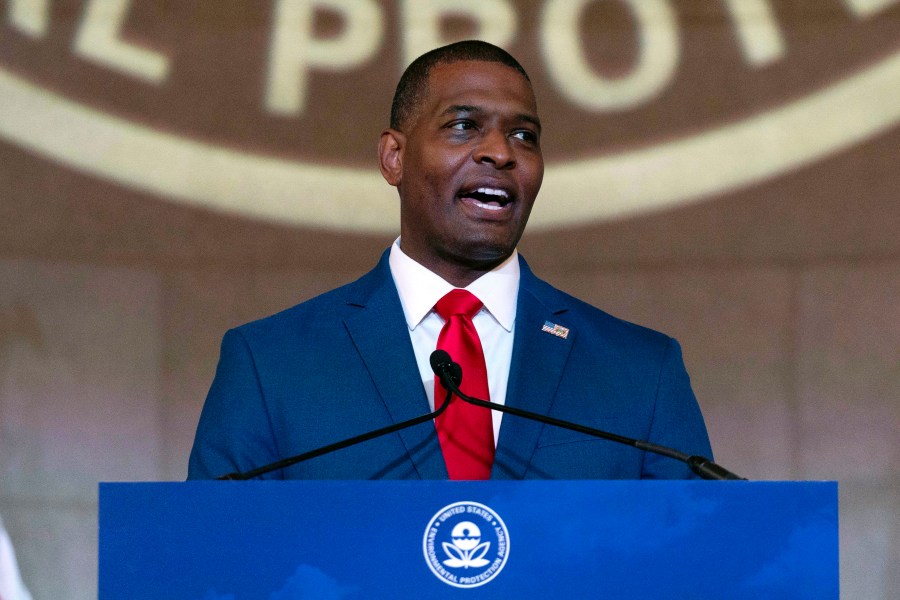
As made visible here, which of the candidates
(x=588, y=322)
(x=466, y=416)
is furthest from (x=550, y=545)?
(x=588, y=322)

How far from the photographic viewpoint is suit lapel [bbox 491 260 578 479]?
4.76 feet

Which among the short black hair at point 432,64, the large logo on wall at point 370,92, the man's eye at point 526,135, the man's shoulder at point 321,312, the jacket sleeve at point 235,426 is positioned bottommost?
the jacket sleeve at point 235,426

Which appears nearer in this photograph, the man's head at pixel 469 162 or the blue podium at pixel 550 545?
the blue podium at pixel 550 545

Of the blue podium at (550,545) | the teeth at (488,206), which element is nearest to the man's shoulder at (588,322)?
the teeth at (488,206)

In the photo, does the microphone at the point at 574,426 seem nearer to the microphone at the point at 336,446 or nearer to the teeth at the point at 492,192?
the microphone at the point at 336,446

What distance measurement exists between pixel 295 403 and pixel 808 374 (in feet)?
5.88

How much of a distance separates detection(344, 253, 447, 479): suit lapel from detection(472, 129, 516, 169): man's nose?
206 millimetres

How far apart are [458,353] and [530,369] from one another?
0.09 meters

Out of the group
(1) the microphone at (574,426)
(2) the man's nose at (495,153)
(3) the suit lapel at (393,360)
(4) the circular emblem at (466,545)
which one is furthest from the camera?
(2) the man's nose at (495,153)

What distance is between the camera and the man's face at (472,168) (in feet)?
5.19

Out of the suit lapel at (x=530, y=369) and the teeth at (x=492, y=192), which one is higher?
the teeth at (x=492, y=192)

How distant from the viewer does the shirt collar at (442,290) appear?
63.3 inches

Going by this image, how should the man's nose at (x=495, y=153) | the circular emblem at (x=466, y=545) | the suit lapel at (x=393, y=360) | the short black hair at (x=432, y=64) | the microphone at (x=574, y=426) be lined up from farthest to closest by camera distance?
the short black hair at (x=432, y=64) → the man's nose at (x=495, y=153) → the suit lapel at (x=393, y=360) → the microphone at (x=574, y=426) → the circular emblem at (x=466, y=545)

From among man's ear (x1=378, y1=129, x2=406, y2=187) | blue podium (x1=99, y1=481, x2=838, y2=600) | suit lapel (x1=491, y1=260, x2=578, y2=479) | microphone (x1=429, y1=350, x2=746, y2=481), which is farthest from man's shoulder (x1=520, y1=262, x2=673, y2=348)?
blue podium (x1=99, y1=481, x2=838, y2=600)
